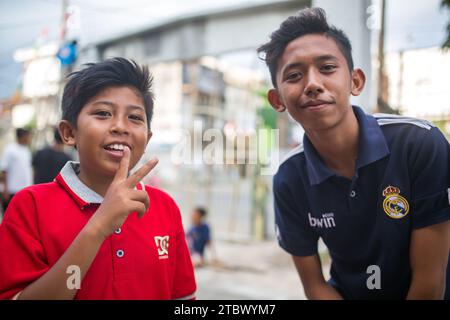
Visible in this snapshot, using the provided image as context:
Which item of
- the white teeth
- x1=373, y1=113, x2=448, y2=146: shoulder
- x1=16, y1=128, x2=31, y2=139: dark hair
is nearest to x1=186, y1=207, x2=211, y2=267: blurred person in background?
x1=16, y1=128, x2=31, y2=139: dark hair

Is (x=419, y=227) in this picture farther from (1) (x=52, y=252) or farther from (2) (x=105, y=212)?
(1) (x=52, y=252)

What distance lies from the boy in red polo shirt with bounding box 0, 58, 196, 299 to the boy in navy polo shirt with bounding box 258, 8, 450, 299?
1.54 feet

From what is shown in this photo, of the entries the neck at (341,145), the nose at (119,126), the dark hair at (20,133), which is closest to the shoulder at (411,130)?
the neck at (341,145)

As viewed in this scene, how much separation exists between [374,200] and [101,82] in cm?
88

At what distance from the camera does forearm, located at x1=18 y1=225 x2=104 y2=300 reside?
0.80 meters

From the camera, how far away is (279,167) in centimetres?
145

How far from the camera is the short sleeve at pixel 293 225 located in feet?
4.60

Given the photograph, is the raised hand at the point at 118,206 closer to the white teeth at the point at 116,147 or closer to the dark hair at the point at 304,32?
the white teeth at the point at 116,147

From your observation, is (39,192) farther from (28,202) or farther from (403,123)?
(403,123)

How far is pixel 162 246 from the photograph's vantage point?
1029 mm

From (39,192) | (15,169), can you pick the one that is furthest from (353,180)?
(15,169)

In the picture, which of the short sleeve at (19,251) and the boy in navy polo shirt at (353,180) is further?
the boy in navy polo shirt at (353,180)

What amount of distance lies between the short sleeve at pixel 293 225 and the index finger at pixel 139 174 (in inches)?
24.8
